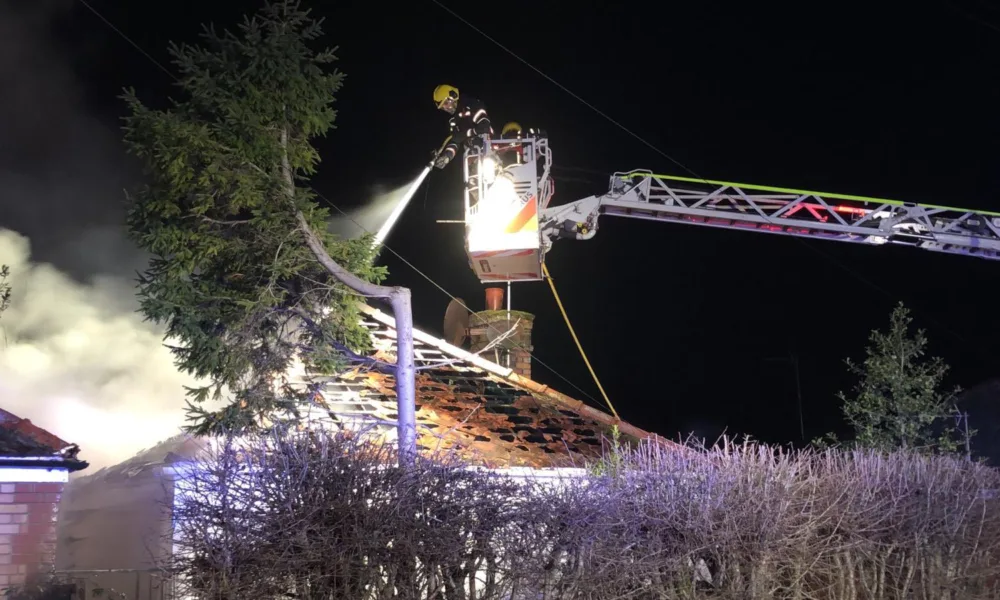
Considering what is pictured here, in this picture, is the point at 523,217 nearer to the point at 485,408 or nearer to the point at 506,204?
the point at 506,204

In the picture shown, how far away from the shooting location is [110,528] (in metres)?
11.5

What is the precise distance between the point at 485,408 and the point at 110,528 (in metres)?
5.95

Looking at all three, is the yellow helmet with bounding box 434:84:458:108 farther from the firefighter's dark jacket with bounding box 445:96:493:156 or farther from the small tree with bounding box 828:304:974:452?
the small tree with bounding box 828:304:974:452

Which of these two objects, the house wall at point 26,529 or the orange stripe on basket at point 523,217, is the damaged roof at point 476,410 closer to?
the orange stripe on basket at point 523,217

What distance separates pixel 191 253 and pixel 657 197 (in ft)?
25.3

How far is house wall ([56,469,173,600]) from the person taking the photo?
1043cm

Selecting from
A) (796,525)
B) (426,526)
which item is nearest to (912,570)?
(796,525)

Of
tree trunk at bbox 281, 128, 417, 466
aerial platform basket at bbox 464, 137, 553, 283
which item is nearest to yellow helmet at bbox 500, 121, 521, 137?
aerial platform basket at bbox 464, 137, 553, 283

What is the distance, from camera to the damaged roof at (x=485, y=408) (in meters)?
12.8

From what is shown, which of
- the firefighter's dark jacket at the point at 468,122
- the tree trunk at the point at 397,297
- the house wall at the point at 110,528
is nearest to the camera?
the tree trunk at the point at 397,297

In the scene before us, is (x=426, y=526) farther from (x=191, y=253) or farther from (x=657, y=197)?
(x=657, y=197)

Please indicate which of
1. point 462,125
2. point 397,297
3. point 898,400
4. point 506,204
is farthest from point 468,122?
point 898,400

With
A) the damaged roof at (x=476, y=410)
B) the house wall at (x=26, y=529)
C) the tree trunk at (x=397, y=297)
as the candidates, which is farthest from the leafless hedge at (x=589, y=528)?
the damaged roof at (x=476, y=410)

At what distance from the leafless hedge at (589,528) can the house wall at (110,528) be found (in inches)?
152
